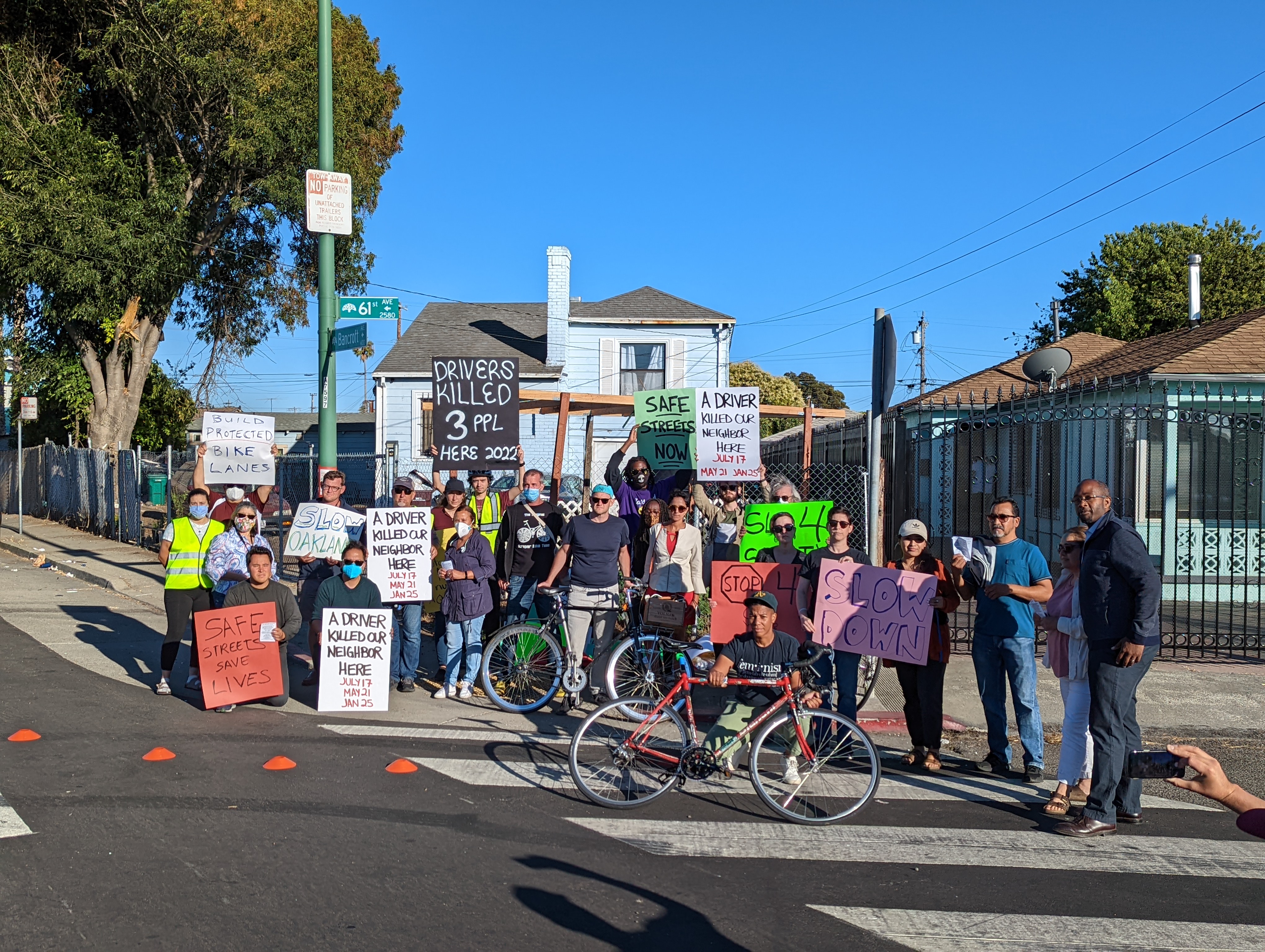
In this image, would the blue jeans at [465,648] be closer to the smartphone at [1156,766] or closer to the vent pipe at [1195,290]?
the smartphone at [1156,766]

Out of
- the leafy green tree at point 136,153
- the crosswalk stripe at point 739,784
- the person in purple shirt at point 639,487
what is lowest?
the crosswalk stripe at point 739,784

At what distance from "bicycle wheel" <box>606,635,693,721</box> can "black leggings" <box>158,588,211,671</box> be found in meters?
3.57

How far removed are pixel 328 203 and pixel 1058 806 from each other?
8.65 metres

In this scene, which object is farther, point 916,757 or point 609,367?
point 609,367

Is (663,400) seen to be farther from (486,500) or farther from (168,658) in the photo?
(168,658)

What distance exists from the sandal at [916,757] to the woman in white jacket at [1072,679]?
2.82ft

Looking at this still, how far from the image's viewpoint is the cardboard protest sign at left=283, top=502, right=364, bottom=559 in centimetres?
Result: 940

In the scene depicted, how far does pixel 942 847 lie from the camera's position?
5.61 metres

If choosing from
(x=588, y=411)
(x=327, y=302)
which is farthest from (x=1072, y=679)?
(x=588, y=411)

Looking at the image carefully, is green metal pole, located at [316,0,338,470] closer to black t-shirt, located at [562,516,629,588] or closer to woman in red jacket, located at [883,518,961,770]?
black t-shirt, located at [562,516,629,588]

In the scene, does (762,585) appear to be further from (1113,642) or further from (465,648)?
(1113,642)

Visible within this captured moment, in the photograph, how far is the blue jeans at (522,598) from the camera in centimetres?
949

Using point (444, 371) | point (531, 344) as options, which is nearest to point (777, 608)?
point (444, 371)

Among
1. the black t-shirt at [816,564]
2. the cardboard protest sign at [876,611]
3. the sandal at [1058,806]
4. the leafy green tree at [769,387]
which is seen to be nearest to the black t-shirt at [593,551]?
the black t-shirt at [816,564]
